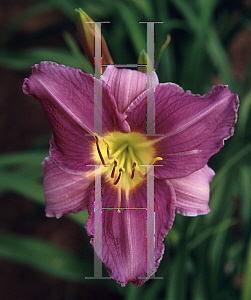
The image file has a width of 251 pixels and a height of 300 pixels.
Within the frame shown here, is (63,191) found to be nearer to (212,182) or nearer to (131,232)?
(131,232)

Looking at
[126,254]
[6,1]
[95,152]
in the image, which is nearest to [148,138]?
[95,152]

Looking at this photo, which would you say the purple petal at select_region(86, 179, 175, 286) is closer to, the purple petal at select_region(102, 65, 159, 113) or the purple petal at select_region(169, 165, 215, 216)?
the purple petal at select_region(169, 165, 215, 216)

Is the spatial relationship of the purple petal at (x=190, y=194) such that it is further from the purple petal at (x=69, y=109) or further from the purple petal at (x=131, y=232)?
the purple petal at (x=69, y=109)

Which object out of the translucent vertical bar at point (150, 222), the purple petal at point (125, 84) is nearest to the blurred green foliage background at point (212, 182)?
the purple petal at point (125, 84)

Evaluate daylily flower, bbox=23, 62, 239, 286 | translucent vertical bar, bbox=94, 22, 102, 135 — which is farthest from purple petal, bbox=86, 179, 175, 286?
translucent vertical bar, bbox=94, 22, 102, 135

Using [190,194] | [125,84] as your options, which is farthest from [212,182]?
[125,84]

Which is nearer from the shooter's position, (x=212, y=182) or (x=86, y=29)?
(x=86, y=29)

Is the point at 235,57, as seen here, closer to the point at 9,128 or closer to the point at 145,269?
the point at 9,128
